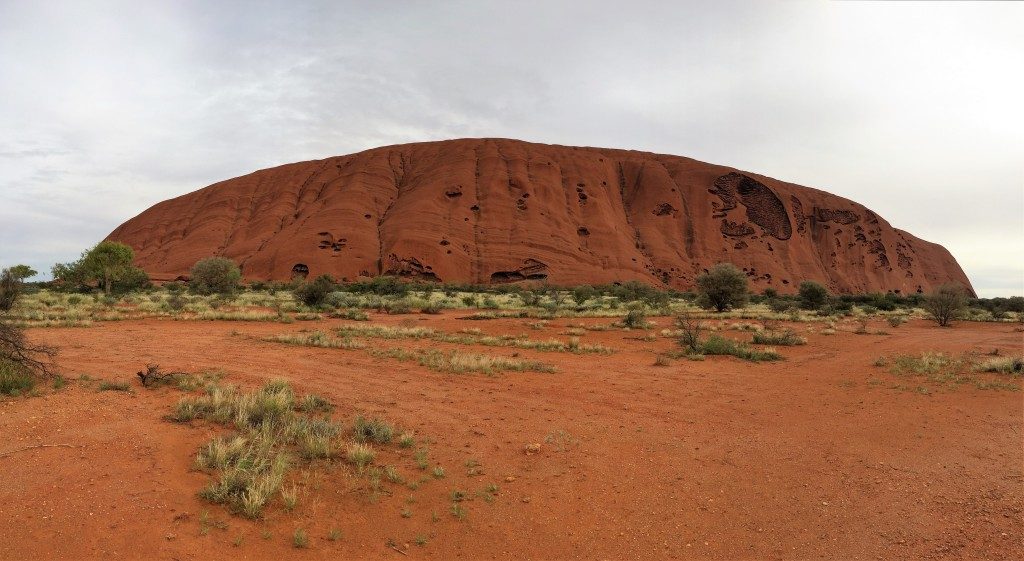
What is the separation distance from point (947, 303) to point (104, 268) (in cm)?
5333

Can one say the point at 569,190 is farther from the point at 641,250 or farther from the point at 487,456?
the point at 487,456

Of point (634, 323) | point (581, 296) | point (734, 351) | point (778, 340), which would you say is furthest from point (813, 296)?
point (734, 351)

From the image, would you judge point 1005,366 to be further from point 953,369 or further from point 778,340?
point 778,340

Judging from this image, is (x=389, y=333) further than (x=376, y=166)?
No

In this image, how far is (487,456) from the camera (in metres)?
5.94

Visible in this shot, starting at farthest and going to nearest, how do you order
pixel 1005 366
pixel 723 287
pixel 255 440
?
pixel 723 287
pixel 1005 366
pixel 255 440

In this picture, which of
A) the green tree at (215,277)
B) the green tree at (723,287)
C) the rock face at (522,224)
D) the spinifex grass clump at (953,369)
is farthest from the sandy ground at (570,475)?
the rock face at (522,224)

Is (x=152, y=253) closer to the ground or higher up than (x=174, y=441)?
higher up

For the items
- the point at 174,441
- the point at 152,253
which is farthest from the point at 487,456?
the point at 152,253

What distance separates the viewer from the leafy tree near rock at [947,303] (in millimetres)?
25406

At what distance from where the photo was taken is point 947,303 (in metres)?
25.4

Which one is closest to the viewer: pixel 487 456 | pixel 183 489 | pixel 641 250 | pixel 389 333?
pixel 183 489

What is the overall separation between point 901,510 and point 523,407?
464 centimetres

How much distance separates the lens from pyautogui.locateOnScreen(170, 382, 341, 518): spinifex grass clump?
4402 mm
